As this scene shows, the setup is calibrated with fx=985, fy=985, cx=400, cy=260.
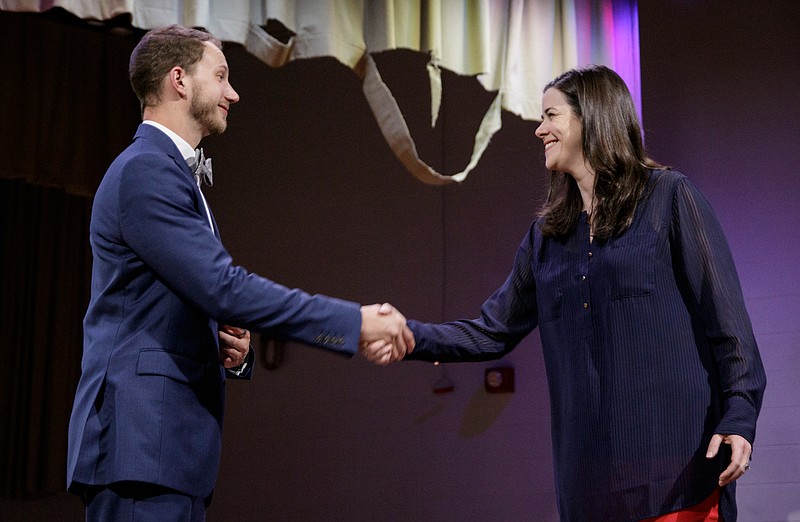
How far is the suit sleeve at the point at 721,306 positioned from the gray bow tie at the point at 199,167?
1.09 m

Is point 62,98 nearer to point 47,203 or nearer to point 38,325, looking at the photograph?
point 47,203

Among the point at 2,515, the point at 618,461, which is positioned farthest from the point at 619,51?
the point at 2,515

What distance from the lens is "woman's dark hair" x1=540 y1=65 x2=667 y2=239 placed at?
2308 millimetres

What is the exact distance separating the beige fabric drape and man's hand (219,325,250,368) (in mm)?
1359

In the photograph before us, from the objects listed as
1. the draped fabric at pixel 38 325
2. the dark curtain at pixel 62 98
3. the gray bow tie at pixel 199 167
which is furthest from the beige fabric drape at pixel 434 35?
the draped fabric at pixel 38 325

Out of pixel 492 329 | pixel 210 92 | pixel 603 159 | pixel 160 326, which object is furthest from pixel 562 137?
pixel 160 326

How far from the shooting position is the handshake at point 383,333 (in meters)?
2.27

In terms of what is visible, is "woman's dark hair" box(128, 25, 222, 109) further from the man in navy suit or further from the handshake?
the handshake

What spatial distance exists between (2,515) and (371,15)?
12.8ft

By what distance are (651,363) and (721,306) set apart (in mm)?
193

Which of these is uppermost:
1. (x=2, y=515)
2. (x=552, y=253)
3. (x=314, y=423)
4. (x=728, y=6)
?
(x=728, y=6)

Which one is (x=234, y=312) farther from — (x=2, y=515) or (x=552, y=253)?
(x=2, y=515)

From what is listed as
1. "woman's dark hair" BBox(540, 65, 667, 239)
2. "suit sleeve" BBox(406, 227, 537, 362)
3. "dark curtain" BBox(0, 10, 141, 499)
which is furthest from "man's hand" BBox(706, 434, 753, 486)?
"dark curtain" BBox(0, 10, 141, 499)

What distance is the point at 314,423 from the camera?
5.39m
